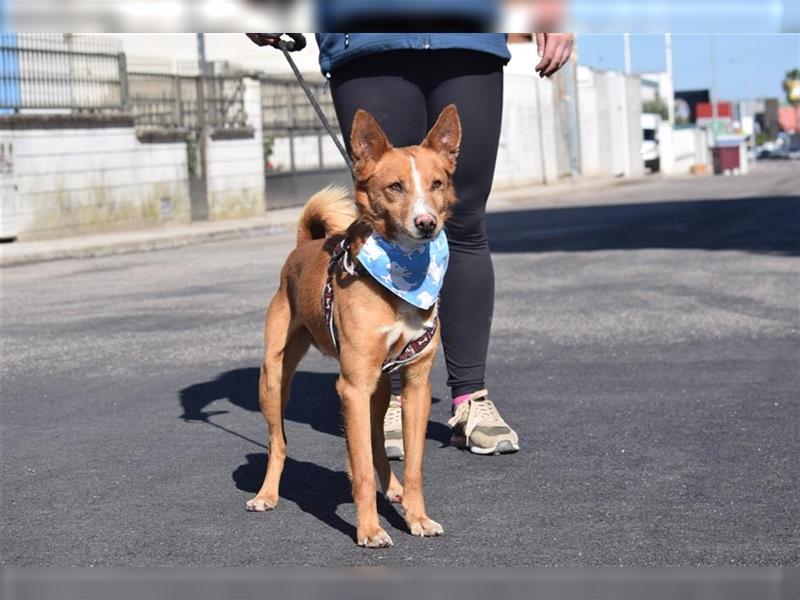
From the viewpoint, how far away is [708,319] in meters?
8.18

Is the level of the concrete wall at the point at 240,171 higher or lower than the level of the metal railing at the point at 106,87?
lower

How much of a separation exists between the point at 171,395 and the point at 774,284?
5.56 metres

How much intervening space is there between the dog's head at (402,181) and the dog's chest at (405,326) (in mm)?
192

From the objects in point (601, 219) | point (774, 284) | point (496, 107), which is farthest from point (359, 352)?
point (601, 219)

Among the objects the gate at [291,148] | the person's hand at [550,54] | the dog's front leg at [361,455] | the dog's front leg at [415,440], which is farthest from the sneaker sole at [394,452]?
the gate at [291,148]

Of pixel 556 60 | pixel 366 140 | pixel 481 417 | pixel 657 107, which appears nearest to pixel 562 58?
pixel 556 60

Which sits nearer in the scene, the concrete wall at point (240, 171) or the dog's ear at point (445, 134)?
the dog's ear at point (445, 134)

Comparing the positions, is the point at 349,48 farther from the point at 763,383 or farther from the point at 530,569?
the point at 763,383

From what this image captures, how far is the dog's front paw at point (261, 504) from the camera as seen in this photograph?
152 inches

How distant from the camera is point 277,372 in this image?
4051 millimetres

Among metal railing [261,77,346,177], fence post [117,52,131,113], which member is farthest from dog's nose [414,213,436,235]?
metal railing [261,77,346,177]

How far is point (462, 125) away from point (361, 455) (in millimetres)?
1484

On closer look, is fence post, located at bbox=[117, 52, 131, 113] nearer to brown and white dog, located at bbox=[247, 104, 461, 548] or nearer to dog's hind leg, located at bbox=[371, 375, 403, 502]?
dog's hind leg, located at bbox=[371, 375, 403, 502]

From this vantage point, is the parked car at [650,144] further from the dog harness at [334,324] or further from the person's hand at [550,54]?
the dog harness at [334,324]
